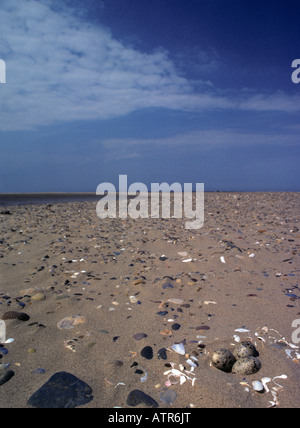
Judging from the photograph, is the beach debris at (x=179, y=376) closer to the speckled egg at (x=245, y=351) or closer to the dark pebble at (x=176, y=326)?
the speckled egg at (x=245, y=351)

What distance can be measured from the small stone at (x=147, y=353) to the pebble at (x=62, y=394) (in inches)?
19.9

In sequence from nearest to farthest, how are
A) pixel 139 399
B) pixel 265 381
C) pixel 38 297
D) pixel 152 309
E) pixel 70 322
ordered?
1. pixel 139 399
2. pixel 265 381
3. pixel 70 322
4. pixel 152 309
5. pixel 38 297

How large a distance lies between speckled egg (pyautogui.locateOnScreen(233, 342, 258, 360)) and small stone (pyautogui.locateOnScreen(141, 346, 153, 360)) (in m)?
0.65

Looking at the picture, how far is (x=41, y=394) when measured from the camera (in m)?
2.13

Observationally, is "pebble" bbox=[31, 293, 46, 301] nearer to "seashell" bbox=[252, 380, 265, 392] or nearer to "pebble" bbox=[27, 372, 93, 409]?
"pebble" bbox=[27, 372, 93, 409]

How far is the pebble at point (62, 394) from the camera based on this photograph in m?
2.07

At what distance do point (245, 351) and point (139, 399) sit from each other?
88cm

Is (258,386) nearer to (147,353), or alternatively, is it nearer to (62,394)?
(147,353)

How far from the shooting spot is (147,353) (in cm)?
256

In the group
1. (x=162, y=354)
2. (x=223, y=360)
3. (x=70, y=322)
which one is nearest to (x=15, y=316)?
(x=70, y=322)

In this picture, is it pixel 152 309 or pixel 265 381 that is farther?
pixel 152 309

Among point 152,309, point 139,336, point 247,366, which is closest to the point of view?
point 247,366

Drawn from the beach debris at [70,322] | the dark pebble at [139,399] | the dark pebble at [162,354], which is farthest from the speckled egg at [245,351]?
the beach debris at [70,322]

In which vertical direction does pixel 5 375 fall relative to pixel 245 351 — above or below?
below
